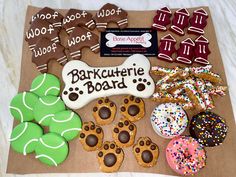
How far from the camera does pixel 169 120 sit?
1.52 meters

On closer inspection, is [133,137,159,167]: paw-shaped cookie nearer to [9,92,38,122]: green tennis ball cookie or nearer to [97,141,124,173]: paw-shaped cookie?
[97,141,124,173]: paw-shaped cookie

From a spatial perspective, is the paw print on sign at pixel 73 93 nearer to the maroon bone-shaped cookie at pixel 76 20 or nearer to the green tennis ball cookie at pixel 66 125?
the green tennis ball cookie at pixel 66 125

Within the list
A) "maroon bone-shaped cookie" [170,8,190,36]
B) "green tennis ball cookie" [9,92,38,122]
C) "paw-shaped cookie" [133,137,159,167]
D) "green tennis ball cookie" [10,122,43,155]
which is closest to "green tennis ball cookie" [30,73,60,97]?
"green tennis ball cookie" [9,92,38,122]

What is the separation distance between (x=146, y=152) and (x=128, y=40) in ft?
2.16

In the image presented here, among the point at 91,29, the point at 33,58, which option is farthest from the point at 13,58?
the point at 91,29

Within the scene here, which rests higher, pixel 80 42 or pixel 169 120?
pixel 80 42

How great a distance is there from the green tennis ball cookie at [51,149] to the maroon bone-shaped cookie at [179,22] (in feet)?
2.91

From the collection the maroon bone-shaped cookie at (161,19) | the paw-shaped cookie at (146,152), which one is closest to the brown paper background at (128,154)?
the paw-shaped cookie at (146,152)

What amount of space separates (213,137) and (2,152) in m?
1.01

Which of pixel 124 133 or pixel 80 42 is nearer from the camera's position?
pixel 124 133

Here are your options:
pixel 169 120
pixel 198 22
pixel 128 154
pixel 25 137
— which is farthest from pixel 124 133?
pixel 198 22

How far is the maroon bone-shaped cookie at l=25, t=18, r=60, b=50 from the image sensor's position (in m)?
1.76

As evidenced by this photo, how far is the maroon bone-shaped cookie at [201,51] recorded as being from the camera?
1.71 m

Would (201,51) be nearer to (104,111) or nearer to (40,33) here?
(104,111)
